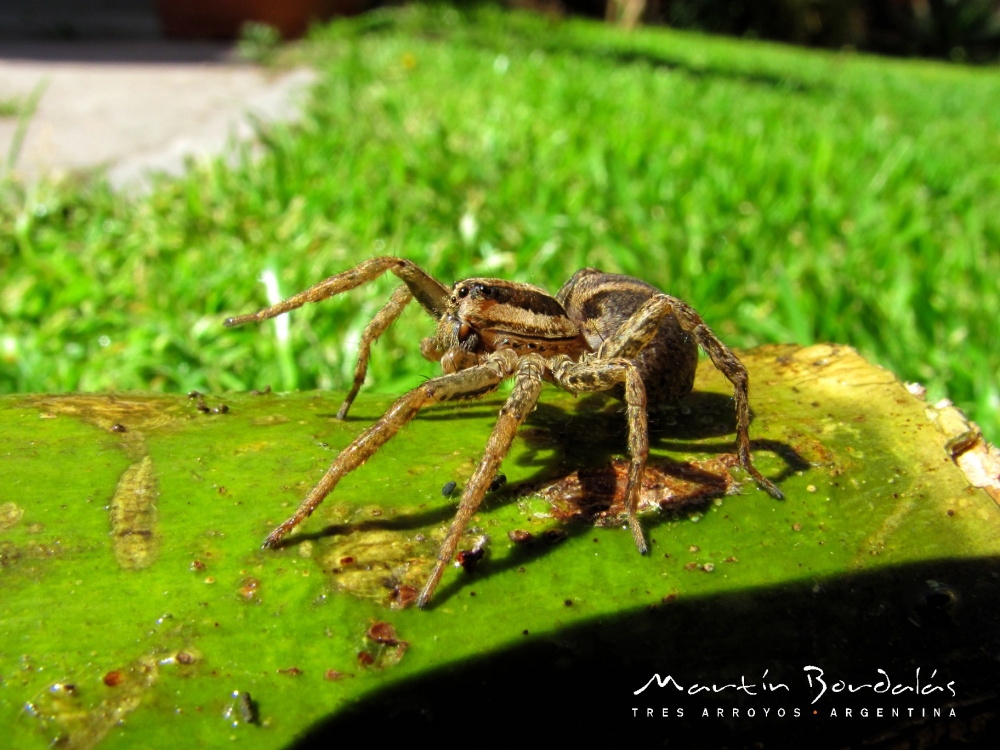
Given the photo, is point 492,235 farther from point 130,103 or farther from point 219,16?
point 219,16

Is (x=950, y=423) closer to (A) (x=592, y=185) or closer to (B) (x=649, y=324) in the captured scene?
(B) (x=649, y=324)

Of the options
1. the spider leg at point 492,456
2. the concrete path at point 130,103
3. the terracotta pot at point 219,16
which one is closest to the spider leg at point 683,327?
the spider leg at point 492,456

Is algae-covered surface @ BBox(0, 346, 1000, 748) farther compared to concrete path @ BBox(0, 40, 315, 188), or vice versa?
concrete path @ BBox(0, 40, 315, 188)

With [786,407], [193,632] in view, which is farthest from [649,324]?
[193,632]

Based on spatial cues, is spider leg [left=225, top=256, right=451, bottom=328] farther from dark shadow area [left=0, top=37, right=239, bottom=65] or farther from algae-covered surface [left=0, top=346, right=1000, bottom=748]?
dark shadow area [left=0, top=37, right=239, bottom=65]

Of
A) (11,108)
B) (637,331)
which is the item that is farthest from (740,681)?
(11,108)

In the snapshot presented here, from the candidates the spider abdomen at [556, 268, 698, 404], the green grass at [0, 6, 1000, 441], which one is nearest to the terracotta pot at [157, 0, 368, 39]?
the green grass at [0, 6, 1000, 441]

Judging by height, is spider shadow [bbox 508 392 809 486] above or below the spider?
below

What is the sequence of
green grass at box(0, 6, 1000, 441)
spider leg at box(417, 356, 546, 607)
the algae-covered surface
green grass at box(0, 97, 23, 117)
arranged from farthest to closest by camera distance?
green grass at box(0, 97, 23, 117) → green grass at box(0, 6, 1000, 441) → spider leg at box(417, 356, 546, 607) → the algae-covered surface
